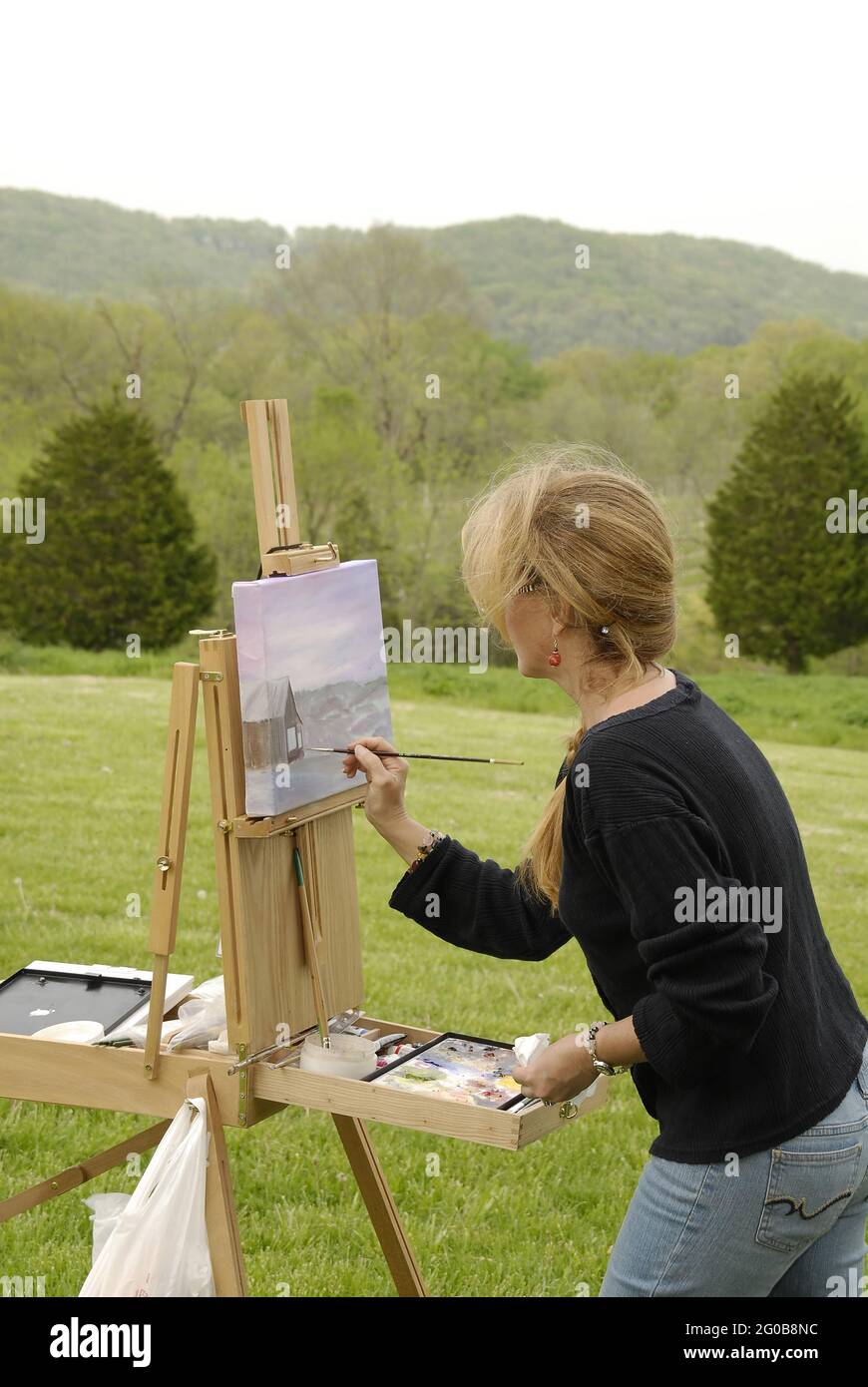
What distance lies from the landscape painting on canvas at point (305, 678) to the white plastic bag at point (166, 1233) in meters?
0.63

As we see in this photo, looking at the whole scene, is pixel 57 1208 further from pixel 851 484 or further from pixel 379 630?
pixel 851 484

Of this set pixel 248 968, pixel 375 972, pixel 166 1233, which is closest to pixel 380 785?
pixel 248 968

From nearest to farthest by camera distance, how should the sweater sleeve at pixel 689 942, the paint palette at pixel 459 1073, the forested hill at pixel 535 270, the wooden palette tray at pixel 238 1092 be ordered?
the sweater sleeve at pixel 689 942
the wooden palette tray at pixel 238 1092
the paint palette at pixel 459 1073
the forested hill at pixel 535 270

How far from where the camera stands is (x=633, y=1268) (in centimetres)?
206

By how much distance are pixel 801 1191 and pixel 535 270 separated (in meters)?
47.5

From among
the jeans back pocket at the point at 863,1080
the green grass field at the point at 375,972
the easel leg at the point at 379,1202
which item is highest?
the jeans back pocket at the point at 863,1080

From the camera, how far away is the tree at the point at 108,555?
21609 millimetres

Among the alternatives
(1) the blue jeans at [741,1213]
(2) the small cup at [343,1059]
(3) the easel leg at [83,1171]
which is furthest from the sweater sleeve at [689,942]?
(3) the easel leg at [83,1171]

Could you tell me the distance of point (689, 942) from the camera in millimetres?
1909

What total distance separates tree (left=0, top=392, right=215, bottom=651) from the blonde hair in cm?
1963

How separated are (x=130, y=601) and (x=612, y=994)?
20.1 m

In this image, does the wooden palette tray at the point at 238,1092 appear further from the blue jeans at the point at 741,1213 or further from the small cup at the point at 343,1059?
the blue jeans at the point at 741,1213

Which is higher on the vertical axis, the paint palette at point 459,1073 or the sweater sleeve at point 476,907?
the sweater sleeve at point 476,907

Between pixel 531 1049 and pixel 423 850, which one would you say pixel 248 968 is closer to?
pixel 423 850
